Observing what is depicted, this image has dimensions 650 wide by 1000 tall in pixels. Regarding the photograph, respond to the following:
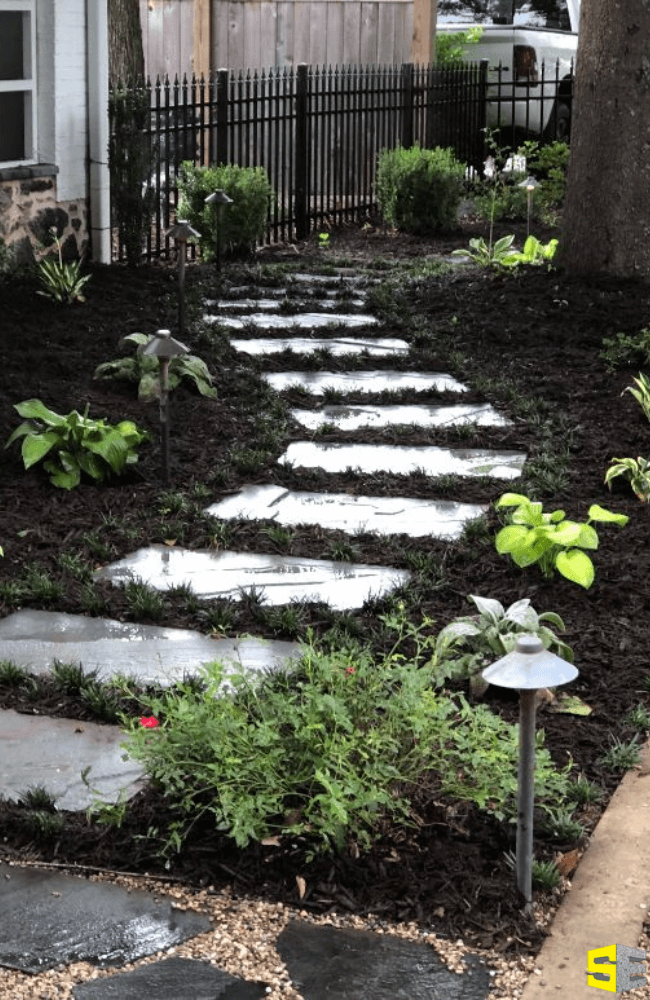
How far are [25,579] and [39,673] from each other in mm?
915

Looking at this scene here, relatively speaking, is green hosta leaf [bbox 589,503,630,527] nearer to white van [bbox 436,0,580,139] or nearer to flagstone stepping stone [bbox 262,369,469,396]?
flagstone stepping stone [bbox 262,369,469,396]

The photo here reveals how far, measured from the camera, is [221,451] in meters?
7.47

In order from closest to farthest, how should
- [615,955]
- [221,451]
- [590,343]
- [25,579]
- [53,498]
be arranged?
[615,955] < [25,579] < [53,498] < [221,451] < [590,343]

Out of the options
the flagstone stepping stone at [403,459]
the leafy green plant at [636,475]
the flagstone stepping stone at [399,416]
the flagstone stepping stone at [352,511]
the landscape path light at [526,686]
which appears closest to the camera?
the landscape path light at [526,686]

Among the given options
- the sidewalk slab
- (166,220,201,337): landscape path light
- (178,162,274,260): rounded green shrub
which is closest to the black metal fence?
(178,162,274,260): rounded green shrub

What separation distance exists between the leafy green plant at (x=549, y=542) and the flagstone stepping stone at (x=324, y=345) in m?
3.93

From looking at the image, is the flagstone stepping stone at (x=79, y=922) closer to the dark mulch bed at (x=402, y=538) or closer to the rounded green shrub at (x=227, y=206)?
the dark mulch bed at (x=402, y=538)

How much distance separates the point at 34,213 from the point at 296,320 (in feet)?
6.89

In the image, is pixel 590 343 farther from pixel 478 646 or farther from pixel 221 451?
pixel 478 646

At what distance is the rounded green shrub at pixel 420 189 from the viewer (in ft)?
48.0

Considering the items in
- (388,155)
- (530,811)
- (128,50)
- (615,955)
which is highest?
(128,50)

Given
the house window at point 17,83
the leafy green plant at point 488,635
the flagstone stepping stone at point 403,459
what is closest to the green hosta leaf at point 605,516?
the leafy green plant at point 488,635

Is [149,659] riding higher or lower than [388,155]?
lower

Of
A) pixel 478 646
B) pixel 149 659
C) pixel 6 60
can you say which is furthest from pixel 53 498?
pixel 6 60
